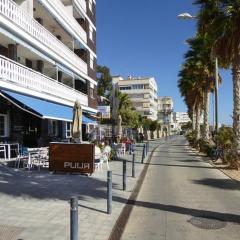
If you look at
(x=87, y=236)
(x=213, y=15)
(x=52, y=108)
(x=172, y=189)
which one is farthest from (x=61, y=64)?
(x=87, y=236)

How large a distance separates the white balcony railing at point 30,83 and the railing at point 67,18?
4540 millimetres

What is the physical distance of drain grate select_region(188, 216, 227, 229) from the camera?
9227 mm

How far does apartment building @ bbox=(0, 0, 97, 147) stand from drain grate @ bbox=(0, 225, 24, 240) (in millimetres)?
10957

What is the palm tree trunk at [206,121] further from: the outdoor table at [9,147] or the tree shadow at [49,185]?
the tree shadow at [49,185]

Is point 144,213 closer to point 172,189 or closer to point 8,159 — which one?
point 172,189

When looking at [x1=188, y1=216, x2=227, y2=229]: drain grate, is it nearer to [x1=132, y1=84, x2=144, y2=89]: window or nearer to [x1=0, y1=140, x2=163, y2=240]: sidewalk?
[x1=0, y1=140, x2=163, y2=240]: sidewalk

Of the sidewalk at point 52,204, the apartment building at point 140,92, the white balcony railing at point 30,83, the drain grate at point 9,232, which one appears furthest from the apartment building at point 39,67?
the apartment building at point 140,92

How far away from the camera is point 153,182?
16.6 m

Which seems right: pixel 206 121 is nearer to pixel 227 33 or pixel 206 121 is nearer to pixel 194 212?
pixel 227 33

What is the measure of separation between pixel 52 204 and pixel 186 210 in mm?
3213

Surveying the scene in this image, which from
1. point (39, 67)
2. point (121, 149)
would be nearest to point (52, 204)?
point (39, 67)

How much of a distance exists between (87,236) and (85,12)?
32871 mm

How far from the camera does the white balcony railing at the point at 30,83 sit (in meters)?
20.0

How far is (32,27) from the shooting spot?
77.9 feet
